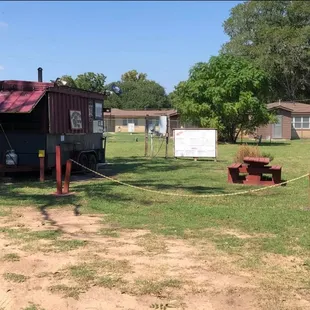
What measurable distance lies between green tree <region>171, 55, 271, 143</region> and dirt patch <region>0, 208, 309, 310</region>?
2772 centimetres

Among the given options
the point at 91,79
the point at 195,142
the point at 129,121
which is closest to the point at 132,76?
the point at 91,79

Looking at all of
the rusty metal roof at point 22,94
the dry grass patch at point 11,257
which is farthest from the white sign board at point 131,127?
the dry grass patch at point 11,257

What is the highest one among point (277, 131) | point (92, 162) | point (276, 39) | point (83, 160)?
point (276, 39)

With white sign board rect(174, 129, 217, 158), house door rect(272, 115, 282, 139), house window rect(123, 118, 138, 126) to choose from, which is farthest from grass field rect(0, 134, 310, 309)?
house window rect(123, 118, 138, 126)

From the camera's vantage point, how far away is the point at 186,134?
21609mm

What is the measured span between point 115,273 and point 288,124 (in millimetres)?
44557

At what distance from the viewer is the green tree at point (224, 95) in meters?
33.9

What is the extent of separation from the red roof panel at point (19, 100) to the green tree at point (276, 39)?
38.0m

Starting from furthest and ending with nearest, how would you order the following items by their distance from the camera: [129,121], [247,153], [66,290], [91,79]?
[91,79] → [129,121] → [247,153] → [66,290]

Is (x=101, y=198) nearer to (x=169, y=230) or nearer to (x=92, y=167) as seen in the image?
(x=169, y=230)

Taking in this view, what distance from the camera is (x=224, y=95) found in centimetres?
3381

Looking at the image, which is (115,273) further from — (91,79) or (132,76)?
(132,76)

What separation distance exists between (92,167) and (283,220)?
8.75 m

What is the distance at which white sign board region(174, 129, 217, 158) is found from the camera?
2103cm
